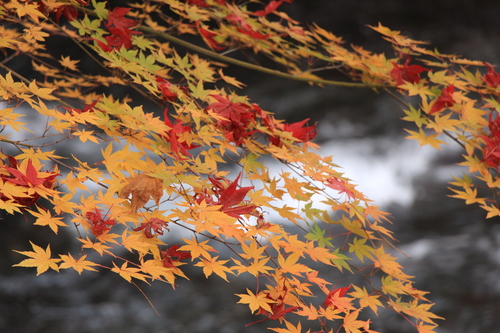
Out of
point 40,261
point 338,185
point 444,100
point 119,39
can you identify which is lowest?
point 40,261

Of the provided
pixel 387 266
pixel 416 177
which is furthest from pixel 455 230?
pixel 387 266

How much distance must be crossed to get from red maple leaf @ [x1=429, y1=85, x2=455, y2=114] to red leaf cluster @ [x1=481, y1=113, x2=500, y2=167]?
0.47 ft

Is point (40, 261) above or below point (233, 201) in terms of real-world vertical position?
below

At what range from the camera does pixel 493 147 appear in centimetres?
140

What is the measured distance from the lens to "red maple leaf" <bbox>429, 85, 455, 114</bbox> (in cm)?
148

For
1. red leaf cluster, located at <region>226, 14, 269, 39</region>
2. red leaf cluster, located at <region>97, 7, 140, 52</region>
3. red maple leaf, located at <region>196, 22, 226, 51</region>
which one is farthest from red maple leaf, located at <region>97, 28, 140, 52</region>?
red leaf cluster, located at <region>226, 14, 269, 39</region>

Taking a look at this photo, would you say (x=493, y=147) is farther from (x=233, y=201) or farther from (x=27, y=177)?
(x=27, y=177)

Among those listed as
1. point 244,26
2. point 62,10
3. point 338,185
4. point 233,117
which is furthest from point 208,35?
point 338,185

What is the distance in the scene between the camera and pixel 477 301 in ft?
7.14

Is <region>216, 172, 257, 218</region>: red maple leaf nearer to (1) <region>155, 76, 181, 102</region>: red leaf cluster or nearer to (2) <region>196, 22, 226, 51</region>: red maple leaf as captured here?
(1) <region>155, 76, 181, 102</region>: red leaf cluster

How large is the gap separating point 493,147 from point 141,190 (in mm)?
1073

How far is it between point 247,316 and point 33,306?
3.01 feet

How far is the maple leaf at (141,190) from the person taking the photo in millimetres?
948

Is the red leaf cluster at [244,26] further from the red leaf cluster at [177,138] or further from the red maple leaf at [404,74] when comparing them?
the red leaf cluster at [177,138]
